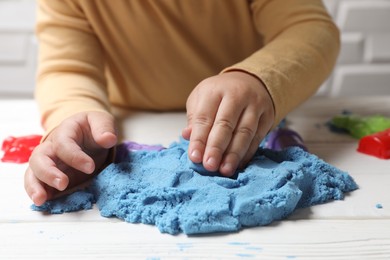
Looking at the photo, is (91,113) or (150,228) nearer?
(150,228)

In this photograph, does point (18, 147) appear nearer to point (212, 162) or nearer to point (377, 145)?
point (212, 162)

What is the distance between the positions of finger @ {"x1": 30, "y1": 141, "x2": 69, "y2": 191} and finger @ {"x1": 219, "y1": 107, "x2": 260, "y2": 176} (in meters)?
0.15

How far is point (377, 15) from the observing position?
1250 millimetres

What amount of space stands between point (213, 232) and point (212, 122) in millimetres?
132

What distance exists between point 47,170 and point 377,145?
37 cm

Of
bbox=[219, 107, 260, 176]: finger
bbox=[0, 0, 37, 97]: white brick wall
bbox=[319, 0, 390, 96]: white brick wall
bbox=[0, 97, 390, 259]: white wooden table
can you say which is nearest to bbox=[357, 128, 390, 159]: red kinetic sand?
bbox=[0, 97, 390, 259]: white wooden table

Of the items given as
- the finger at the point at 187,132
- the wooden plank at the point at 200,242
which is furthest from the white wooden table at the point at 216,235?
the finger at the point at 187,132

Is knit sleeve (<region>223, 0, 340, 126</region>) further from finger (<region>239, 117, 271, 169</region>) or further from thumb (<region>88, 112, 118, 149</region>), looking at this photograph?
thumb (<region>88, 112, 118, 149</region>)

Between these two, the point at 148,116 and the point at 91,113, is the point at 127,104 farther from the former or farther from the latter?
the point at 91,113

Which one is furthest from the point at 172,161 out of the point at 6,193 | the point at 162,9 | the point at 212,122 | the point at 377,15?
the point at 377,15

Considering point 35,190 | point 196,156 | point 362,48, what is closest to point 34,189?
point 35,190

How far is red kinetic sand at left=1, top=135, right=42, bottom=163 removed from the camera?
0.68m

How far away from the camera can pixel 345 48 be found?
1.29 m

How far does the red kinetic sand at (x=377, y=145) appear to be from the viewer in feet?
2.16
